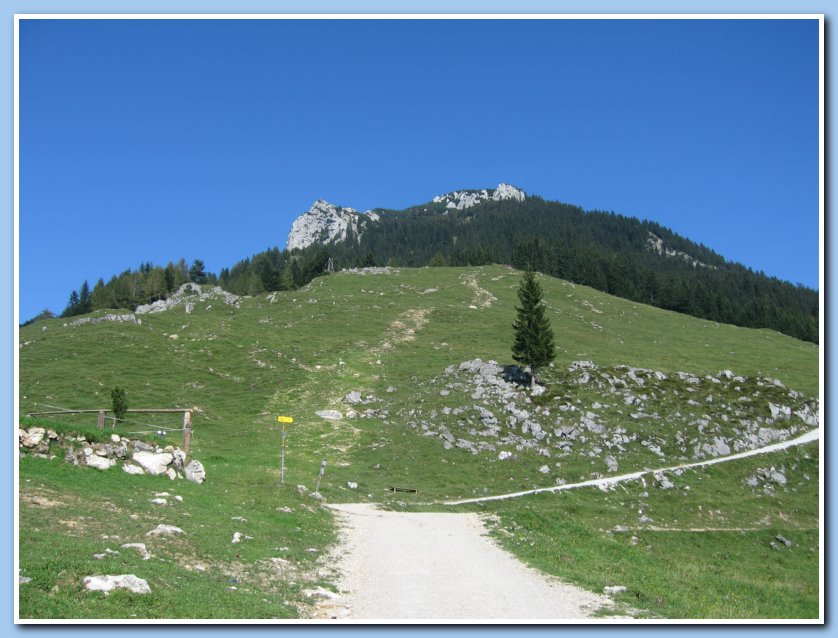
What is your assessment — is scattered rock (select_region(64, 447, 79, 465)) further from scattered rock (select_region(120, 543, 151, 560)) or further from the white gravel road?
the white gravel road

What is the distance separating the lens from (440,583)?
15023 mm

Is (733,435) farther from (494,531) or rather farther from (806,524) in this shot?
(494,531)

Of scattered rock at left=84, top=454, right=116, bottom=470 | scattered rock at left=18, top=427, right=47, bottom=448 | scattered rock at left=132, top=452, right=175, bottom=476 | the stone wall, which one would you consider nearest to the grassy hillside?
scattered rock at left=84, top=454, right=116, bottom=470

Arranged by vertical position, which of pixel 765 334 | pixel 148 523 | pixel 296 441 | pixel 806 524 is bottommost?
pixel 806 524

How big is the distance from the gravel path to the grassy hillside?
1.25m

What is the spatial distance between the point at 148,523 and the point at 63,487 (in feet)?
14.6

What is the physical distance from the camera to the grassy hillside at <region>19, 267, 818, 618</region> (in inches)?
551

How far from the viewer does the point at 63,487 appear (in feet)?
62.4

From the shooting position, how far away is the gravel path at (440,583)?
12406mm

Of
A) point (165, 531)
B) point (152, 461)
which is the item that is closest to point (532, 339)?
point (152, 461)

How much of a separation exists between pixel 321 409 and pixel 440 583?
150ft

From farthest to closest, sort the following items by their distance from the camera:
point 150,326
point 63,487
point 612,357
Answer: point 150,326
point 612,357
point 63,487

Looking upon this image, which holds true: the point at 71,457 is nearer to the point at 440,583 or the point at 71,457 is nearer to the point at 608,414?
the point at 440,583

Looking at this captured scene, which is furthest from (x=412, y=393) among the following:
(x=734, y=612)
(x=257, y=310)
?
(x=257, y=310)
